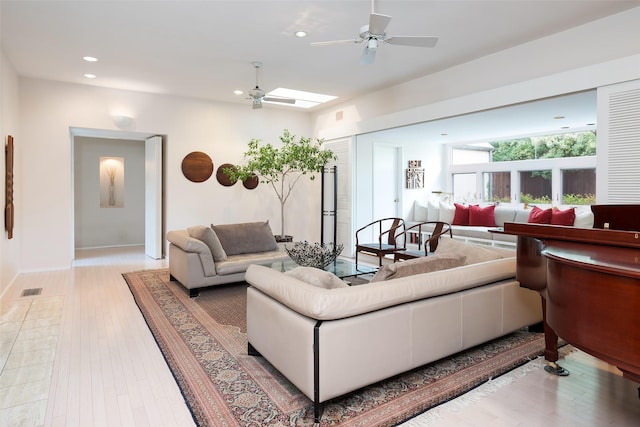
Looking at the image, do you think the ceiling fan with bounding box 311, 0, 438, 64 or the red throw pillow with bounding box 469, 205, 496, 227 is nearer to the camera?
the ceiling fan with bounding box 311, 0, 438, 64

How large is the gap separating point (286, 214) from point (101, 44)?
4.31 m

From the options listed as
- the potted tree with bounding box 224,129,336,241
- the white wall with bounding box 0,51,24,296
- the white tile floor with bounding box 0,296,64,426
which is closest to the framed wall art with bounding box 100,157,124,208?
the white wall with bounding box 0,51,24,296

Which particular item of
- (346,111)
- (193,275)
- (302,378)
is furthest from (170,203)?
(302,378)

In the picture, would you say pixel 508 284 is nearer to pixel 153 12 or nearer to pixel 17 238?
pixel 153 12

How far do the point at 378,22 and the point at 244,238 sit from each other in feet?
10.3

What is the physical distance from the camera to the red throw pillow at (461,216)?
304 inches

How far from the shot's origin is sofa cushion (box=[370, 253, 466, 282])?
241 centimetres

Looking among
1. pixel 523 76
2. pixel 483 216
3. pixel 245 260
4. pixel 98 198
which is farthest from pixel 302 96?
pixel 98 198

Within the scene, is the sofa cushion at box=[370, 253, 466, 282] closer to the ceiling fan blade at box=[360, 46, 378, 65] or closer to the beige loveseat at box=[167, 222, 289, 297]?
the ceiling fan blade at box=[360, 46, 378, 65]

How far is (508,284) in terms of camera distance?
284cm

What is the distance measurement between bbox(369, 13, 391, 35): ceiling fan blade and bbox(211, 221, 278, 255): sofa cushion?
118 inches

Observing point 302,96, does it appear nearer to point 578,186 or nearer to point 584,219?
point 584,219

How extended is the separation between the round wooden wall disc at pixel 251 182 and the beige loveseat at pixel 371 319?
4737 mm

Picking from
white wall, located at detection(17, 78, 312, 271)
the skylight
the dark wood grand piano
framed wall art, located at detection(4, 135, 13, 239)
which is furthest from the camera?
the skylight
